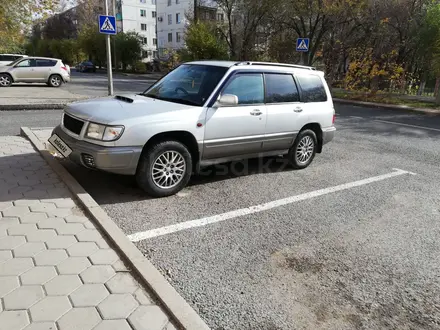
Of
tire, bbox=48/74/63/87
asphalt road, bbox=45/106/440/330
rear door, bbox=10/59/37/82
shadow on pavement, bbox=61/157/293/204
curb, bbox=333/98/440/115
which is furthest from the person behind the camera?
tire, bbox=48/74/63/87

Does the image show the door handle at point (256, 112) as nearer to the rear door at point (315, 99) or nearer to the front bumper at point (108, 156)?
the rear door at point (315, 99)

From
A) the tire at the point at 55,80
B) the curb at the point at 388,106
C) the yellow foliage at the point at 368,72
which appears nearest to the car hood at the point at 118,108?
the curb at the point at 388,106

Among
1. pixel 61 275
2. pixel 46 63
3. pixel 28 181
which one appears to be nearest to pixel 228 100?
pixel 28 181

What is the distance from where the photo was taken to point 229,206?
4484 millimetres

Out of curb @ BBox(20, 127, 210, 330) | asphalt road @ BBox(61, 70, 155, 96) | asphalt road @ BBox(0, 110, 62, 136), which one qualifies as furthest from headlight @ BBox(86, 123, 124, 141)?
asphalt road @ BBox(61, 70, 155, 96)

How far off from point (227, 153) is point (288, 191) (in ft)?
3.37

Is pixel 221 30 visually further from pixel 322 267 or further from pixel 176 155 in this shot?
pixel 322 267

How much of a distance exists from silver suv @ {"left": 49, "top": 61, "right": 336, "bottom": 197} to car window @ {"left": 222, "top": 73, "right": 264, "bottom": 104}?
0.01 metres

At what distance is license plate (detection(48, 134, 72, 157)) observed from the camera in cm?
446

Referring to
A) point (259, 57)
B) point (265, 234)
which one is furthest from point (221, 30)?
point (265, 234)

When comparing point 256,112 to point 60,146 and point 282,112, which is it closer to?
point 282,112

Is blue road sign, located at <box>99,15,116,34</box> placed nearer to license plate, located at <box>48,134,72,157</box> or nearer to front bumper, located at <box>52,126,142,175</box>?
license plate, located at <box>48,134,72,157</box>

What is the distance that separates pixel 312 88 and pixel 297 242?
3.35 m

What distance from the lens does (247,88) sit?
5.20 meters
